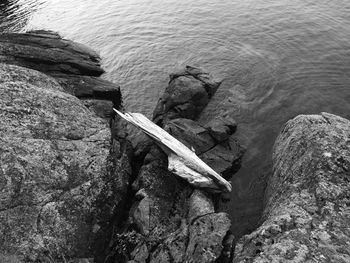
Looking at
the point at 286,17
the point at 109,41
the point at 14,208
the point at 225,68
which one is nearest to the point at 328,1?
the point at 286,17

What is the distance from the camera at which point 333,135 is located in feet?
49.0

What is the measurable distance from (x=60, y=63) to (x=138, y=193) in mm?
17434

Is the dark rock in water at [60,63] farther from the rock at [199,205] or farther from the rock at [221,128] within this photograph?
the rock at [199,205]

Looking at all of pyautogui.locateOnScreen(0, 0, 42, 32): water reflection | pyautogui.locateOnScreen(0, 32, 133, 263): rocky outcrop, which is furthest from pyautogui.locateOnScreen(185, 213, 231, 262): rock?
pyautogui.locateOnScreen(0, 0, 42, 32): water reflection

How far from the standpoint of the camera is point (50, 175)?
50.5 feet

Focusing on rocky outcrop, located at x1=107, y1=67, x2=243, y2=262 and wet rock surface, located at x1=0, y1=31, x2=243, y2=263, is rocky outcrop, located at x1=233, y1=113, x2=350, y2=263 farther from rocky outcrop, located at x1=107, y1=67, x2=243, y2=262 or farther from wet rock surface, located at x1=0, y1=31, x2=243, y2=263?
wet rock surface, located at x1=0, y1=31, x2=243, y2=263

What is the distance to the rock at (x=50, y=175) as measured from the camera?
13.9 metres

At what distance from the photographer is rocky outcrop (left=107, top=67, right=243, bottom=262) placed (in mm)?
13195

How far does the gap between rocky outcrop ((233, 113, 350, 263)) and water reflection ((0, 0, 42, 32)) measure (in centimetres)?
4440

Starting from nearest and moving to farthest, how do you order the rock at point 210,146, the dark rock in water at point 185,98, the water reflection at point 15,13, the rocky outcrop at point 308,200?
the rocky outcrop at point 308,200 → the rock at point 210,146 → the dark rock in water at point 185,98 → the water reflection at point 15,13

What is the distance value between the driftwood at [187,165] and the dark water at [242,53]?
1.83 m

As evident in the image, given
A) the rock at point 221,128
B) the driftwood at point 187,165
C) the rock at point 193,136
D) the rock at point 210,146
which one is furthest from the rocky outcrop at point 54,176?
the rock at point 221,128

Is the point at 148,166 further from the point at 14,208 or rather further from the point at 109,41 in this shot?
the point at 109,41

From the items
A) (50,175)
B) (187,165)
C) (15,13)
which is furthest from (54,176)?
(15,13)
